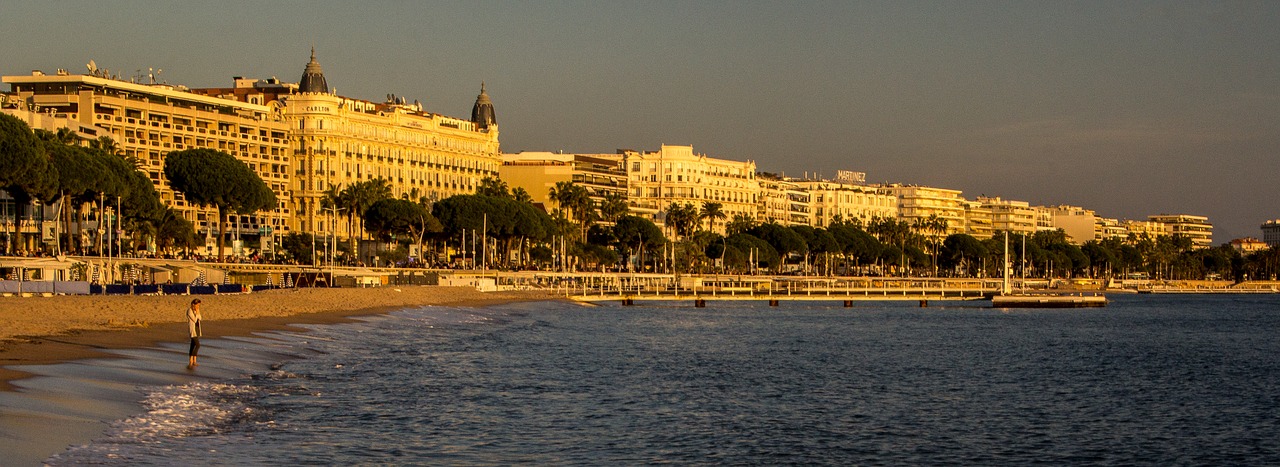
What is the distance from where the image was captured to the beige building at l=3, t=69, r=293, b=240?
14962 cm

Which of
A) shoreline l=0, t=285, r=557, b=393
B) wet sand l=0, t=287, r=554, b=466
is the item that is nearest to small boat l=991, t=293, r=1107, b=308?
shoreline l=0, t=285, r=557, b=393

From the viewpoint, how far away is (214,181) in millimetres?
128250

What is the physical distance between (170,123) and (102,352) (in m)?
123

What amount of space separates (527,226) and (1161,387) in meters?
115

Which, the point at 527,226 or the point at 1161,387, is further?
the point at 527,226

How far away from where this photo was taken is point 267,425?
3147 cm

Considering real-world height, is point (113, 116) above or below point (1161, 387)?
above

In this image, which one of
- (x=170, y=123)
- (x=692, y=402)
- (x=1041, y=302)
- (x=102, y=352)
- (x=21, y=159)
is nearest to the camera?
(x=102, y=352)

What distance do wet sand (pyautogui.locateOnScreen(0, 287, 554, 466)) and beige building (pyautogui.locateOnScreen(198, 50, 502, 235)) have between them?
9339 centimetres

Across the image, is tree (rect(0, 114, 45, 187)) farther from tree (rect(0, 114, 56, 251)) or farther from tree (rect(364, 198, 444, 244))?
tree (rect(364, 198, 444, 244))

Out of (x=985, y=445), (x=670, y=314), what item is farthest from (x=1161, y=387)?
(x=670, y=314)

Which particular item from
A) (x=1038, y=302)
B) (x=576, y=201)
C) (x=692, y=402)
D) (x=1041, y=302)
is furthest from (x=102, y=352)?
(x=576, y=201)

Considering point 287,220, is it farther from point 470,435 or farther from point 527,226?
point 470,435

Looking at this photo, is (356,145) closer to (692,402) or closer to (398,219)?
(398,219)
